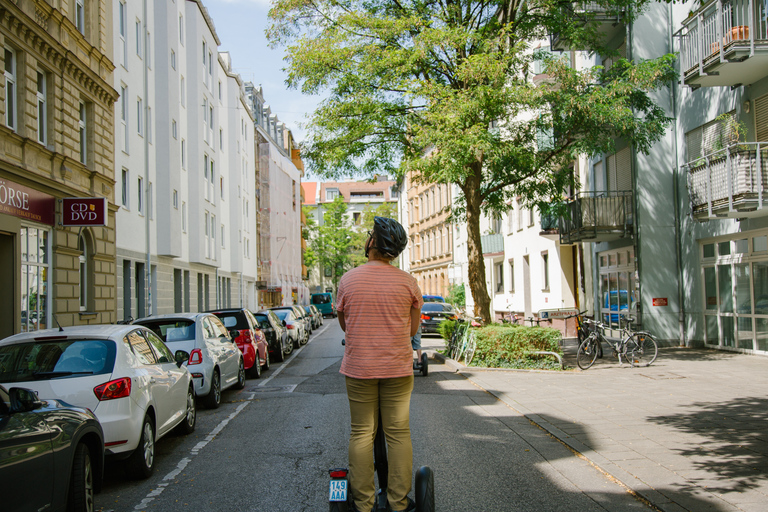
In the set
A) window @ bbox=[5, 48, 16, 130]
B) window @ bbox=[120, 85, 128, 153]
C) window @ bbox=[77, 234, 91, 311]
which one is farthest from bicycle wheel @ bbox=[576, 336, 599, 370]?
window @ bbox=[120, 85, 128, 153]

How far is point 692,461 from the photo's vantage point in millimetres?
6535

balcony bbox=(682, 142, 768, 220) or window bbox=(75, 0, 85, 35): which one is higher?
window bbox=(75, 0, 85, 35)

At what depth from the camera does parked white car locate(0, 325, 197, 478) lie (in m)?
6.16

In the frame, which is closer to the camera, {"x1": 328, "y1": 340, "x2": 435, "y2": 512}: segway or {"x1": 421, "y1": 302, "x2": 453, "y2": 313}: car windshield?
{"x1": 328, "y1": 340, "x2": 435, "y2": 512}: segway

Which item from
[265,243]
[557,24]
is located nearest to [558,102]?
[557,24]

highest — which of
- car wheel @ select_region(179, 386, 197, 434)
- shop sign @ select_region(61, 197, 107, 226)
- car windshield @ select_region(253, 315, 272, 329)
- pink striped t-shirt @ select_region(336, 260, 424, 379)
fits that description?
shop sign @ select_region(61, 197, 107, 226)

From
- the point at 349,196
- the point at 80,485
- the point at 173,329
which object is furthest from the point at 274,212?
the point at 349,196

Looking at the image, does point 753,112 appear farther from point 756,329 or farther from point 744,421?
point 744,421

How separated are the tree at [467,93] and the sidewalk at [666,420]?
4.70 m

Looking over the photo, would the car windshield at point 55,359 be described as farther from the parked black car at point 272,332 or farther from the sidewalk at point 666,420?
the parked black car at point 272,332

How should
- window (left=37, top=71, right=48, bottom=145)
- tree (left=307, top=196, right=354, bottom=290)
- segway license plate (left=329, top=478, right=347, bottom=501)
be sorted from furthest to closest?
tree (left=307, top=196, right=354, bottom=290) → window (left=37, top=71, right=48, bottom=145) → segway license plate (left=329, top=478, right=347, bottom=501)

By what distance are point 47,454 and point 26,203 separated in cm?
1152

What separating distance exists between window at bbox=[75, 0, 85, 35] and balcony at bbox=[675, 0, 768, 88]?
14957 mm

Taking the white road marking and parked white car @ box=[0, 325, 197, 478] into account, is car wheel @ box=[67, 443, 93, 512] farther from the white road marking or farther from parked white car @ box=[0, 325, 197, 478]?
parked white car @ box=[0, 325, 197, 478]
